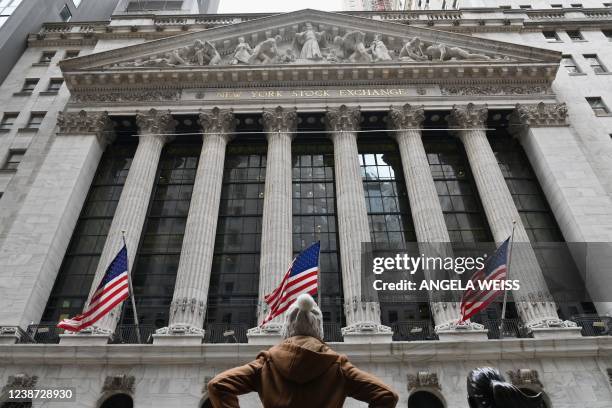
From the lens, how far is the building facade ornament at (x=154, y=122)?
90.3ft

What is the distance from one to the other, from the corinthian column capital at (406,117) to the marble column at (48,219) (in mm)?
16371

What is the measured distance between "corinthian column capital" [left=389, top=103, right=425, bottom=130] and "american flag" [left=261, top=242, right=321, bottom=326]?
12498mm

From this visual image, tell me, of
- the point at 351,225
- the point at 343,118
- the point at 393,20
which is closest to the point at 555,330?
the point at 351,225

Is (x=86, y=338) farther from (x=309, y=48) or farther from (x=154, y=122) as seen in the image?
(x=309, y=48)

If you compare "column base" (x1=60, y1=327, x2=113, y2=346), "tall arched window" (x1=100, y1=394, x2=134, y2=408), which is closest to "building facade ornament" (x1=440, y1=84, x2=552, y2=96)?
"column base" (x1=60, y1=327, x2=113, y2=346)

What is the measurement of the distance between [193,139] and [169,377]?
50.5ft

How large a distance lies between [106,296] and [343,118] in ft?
52.3

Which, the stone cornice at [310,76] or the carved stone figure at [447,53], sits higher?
the carved stone figure at [447,53]

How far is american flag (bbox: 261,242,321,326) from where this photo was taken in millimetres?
16734

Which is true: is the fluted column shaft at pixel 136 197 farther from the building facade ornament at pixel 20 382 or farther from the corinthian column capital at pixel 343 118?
the corinthian column capital at pixel 343 118

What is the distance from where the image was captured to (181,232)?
2480cm

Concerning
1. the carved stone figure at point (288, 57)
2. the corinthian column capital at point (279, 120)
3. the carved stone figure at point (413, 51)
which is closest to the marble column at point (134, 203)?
the corinthian column capital at point (279, 120)

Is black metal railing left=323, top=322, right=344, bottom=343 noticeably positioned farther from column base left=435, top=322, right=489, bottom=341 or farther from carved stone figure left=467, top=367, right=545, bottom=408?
carved stone figure left=467, top=367, right=545, bottom=408

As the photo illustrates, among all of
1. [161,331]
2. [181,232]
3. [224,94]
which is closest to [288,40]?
[224,94]
